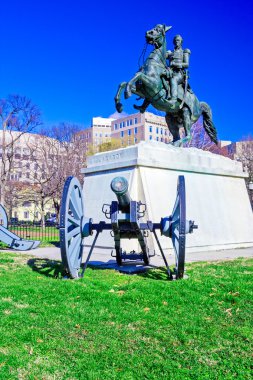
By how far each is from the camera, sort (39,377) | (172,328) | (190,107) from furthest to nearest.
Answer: (190,107) → (172,328) → (39,377)

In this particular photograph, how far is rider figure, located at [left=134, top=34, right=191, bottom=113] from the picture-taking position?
1128 centimetres

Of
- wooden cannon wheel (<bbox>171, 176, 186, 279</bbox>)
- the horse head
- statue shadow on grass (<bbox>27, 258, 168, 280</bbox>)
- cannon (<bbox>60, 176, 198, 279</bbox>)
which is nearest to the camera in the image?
wooden cannon wheel (<bbox>171, 176, 186, 279</bbox>)

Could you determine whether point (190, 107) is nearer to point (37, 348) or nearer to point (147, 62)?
point (147, 62)

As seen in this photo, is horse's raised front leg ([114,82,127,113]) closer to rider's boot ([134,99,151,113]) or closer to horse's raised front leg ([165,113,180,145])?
rider's boot ([134,99,151,113])

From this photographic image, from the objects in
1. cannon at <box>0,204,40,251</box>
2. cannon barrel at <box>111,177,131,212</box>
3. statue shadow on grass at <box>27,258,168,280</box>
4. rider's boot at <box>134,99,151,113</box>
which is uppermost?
rider's boot at <box>134,99,151,113</box>

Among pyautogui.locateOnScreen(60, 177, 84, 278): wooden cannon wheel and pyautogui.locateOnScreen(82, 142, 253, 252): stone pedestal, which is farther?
pyautogui.locateOnScreen(82, 142, 253, 252): stone pedestal

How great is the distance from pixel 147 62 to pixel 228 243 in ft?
18.6

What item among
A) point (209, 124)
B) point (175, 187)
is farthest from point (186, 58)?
point (175, 187)

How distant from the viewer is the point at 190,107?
40.4 ft

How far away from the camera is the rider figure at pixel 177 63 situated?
11328 mm

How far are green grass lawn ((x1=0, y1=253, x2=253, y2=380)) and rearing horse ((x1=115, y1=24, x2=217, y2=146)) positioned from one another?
600 cm

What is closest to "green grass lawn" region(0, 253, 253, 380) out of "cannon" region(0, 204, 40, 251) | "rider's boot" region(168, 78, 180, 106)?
"cannon" region(0, 204, 40, 251)

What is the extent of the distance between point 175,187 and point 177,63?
3815 millimetres

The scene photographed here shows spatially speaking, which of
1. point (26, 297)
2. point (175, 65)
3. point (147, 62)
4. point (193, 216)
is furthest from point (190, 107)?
point (26, 297)
